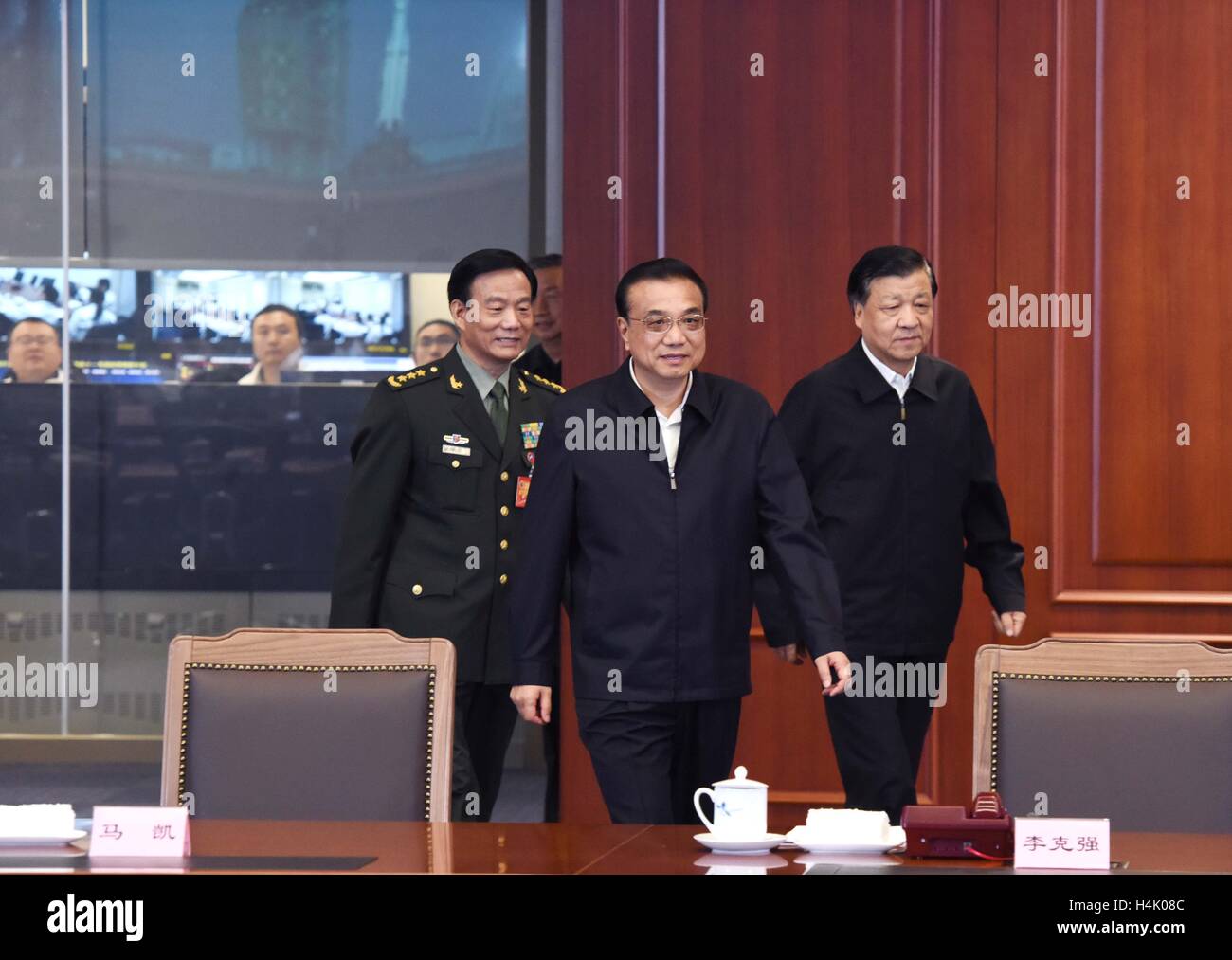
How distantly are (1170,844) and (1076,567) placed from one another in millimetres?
2654

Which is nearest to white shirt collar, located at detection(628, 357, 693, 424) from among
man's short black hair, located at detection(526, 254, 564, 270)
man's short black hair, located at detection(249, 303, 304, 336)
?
man's short black hair, located at detection(526, 254, 564, 270)

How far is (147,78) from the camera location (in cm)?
643

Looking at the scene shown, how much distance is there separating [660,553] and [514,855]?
1362mm

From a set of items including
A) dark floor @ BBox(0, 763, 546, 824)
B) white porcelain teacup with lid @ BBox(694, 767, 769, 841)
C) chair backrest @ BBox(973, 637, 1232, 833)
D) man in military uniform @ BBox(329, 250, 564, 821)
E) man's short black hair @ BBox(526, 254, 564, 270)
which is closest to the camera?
white porcelain teacup with lid @ BBox(694, 767, 769, 841)

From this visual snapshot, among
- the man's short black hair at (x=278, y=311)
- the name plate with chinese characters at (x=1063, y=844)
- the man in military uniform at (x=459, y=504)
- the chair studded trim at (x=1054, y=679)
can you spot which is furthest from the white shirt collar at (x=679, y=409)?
the man's short black hair at (x=278, y=311)

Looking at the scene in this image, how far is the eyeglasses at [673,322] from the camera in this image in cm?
341

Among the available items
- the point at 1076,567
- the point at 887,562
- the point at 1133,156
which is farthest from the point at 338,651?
the point at 1133,156

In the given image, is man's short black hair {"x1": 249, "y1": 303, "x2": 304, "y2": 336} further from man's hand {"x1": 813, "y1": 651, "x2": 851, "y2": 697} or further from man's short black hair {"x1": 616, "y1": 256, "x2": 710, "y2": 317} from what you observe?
man's hand {"x1": 813, "y1": 651, "x2": 851, "y2": 697}

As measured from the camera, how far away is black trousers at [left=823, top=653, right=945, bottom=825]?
378 centimetres

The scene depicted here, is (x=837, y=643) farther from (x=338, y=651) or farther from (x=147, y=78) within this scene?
(x=147, y=78)

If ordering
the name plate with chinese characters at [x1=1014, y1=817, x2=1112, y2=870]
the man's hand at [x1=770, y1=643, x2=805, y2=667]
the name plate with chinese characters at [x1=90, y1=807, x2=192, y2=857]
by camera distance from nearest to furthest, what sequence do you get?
1. the name plate with chinese characters at [x1=1014, y1=817, x2=1112, y2=870]
2. the name plate with chinese characters at [x1=90, y1=807, x2=192, y2=857]
3. the man's hand at [x1=770, y1=643, x2=805, y2=667]

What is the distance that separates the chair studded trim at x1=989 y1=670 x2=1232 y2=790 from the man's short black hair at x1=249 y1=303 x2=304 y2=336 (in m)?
4.41

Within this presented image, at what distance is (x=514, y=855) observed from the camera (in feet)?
6.72

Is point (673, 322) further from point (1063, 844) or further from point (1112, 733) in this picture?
point (1063, 844)
